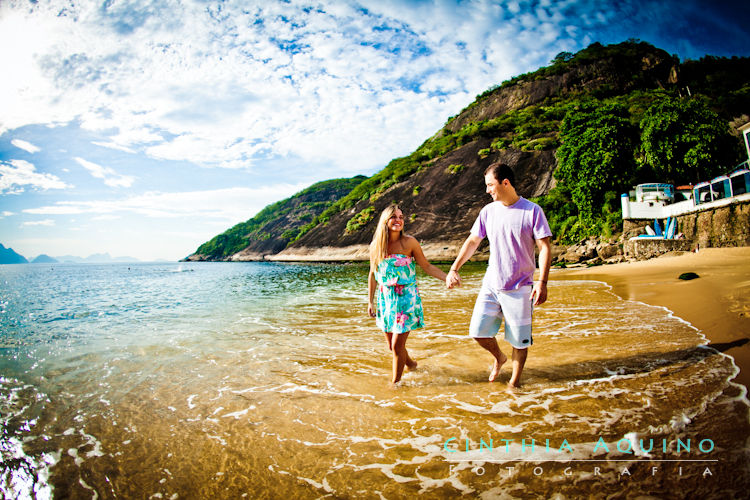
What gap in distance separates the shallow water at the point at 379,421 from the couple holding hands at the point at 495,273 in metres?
0.62

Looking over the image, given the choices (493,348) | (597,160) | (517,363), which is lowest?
(517,363)

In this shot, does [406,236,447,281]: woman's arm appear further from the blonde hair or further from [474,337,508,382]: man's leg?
[474,337,508,382]: man's leg

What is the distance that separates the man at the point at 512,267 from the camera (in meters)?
3.12

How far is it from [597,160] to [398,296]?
2954cm

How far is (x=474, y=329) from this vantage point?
133 inches

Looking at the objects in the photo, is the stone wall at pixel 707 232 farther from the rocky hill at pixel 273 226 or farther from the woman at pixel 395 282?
the rocky hill at pixel 273 226

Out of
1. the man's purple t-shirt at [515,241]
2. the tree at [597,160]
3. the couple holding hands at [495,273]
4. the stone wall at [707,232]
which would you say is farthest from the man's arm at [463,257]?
the tree at [597,160]

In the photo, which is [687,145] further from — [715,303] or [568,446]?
[568,446]

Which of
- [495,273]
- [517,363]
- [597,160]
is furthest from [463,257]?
[597,160]

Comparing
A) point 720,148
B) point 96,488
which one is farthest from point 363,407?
point 720,148

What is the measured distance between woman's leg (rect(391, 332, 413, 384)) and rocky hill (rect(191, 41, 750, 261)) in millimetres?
35057

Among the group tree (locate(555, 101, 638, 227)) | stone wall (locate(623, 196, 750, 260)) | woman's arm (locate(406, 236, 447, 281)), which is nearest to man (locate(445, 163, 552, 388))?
woman's arm (locate(406, 236, 447, 281))

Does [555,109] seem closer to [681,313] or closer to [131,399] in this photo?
[681,313]

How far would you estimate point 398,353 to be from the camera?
3.67m
